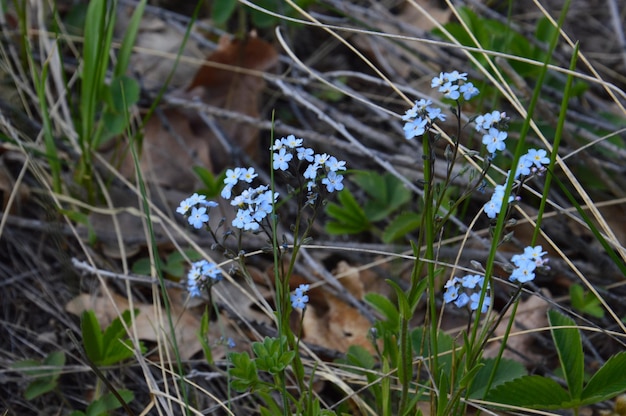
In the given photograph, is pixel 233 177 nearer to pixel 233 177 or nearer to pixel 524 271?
pixel 233 177

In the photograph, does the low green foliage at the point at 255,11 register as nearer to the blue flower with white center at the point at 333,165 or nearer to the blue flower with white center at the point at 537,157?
the blue flower with white center at the point at 333,165

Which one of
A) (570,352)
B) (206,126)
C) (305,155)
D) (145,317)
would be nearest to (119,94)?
(206,126)

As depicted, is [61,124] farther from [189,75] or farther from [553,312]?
[553,312]

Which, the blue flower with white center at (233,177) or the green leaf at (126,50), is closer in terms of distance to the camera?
the blue flower with white center at (233,177)

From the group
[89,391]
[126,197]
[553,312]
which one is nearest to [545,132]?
[553,312]

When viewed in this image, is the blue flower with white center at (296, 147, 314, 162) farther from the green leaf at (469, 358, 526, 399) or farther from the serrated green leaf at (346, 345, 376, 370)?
the green leaf at (469, 358, 526, 399)

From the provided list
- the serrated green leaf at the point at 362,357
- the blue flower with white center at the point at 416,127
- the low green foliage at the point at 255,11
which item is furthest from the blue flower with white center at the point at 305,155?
the low green foliage at the point at 255,11

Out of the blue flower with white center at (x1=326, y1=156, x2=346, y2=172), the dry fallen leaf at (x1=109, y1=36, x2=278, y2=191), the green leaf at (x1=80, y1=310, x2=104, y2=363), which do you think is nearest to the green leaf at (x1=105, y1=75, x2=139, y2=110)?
the dry fallen leaf at (x1=109, y1=36, x2=278, y2=191)

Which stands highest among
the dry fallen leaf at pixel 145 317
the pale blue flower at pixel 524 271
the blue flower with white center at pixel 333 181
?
the blue flower with white center at pixel 333 181
